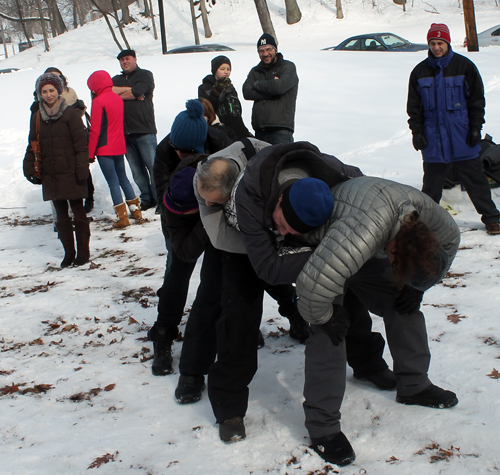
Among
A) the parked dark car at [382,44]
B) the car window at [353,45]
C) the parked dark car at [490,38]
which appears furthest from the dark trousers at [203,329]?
the parked dark car at [490,38]

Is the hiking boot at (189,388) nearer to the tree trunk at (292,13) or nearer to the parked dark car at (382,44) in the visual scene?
the parked dark car at (382,44)

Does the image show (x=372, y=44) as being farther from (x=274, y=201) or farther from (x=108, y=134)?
(x=274, y=201)

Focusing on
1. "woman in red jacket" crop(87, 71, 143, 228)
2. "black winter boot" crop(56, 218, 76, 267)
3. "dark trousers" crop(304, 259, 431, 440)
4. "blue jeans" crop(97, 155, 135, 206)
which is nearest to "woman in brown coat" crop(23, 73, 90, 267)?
"black winter boot" crop(56, 218, 76, 267)

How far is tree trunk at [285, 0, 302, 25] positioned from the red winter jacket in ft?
83.4

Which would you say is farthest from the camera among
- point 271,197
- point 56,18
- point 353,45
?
point 56,18

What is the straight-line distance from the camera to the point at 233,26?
3256cm

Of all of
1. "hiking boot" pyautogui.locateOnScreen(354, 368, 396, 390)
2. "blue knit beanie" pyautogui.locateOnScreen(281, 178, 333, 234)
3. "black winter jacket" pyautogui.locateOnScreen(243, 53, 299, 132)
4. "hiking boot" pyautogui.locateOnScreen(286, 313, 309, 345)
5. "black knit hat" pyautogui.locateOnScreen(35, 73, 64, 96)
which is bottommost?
"hiking boot" pyautogui.locateOnScreen(354, 368, 396, 390)

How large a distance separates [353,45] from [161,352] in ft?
52.0

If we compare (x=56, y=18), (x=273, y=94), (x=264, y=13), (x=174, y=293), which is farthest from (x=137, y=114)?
(x=56, y=18)

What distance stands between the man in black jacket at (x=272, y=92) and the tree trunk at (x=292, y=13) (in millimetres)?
25495

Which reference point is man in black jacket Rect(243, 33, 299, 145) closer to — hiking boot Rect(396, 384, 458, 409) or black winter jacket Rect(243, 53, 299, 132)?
black winter jacket Rect(243, 53, 299, 132)

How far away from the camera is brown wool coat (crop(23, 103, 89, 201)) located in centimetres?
552

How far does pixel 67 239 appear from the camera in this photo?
589cm

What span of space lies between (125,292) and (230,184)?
268 cm
